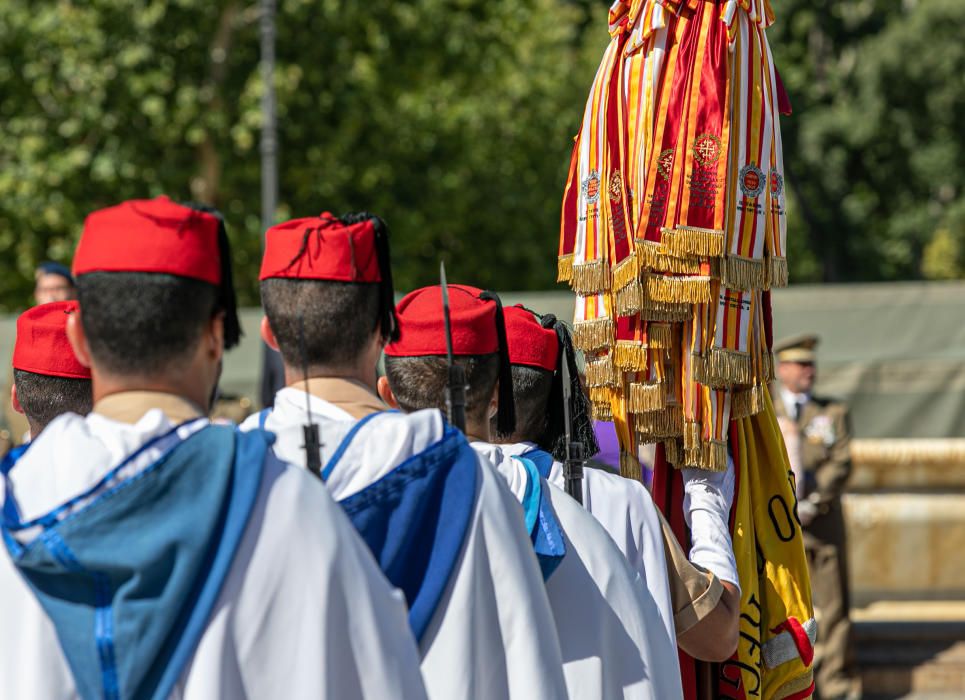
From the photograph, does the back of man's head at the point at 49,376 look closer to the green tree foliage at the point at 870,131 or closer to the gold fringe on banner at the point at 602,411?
the gold fringe on banner at the point at 602,411

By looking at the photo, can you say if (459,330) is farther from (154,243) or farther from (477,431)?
(154,243)

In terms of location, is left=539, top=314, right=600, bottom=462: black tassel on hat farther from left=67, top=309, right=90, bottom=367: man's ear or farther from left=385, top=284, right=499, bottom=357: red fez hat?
left=67, top=309, right=90, bottom=367: man's ear

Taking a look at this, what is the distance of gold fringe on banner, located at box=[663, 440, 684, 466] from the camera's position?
3994mm

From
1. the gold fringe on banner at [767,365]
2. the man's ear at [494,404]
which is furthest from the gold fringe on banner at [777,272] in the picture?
the man's ear at [494,404]

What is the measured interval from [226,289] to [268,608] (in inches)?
20.3

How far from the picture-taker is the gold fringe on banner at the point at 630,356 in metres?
3.96

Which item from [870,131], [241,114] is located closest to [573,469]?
[241,114]

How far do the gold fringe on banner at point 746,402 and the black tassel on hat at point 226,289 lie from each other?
1865 mm

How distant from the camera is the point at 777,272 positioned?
4.03 m

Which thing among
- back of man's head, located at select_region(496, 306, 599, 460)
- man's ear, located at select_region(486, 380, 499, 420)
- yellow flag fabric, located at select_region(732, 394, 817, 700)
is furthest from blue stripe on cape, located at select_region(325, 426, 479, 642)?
yellow flag fabric, located at select_region(732, 394, 817, 700)

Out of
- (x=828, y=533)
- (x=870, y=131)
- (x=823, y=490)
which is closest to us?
(x=823, y=490)

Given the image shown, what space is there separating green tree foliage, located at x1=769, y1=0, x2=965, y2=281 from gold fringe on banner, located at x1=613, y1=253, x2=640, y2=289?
24.9 meters

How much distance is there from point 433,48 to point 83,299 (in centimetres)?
1830

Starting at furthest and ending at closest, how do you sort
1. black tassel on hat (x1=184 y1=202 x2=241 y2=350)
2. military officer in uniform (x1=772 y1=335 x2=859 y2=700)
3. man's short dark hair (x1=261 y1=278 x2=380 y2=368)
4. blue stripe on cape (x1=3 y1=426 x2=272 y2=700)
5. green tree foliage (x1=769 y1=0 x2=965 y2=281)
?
1. green tree foliage (x1=769 y1=0 x2=965 y2=281)
2. military officer in uniform (x1=772 y1=335 x2=859 y2=700)
3. man's short dark hair (x1=261 y1=278 x2=380 y2=368)
4. black tassel on hat (x1=184 y1=202 x2=241 y2=350)
5. blue stripe on cape (x1=3 y1=426 x2=272 y2=700)
